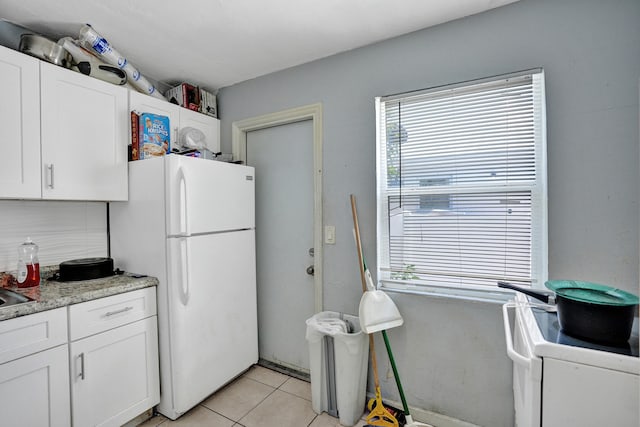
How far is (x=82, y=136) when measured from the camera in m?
1.72

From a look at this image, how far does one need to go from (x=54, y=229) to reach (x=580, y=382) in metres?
2.71

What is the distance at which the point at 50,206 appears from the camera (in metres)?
1.83

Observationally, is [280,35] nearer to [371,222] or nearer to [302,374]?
[371,222]

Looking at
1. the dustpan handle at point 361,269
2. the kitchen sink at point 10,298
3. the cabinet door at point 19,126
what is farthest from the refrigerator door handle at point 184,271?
the dustpan handle at point 361,269

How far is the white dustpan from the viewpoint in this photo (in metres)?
1.64

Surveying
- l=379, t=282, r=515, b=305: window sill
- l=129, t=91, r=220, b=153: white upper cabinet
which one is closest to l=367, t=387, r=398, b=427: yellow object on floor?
l=379, t=282, r=515, b=305: window sill

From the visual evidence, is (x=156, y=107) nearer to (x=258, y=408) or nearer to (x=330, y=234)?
(x=330, y=234)

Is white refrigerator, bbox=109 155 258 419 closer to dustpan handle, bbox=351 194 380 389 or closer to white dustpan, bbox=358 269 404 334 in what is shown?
dustpan handle, bbox=351 194 380 389

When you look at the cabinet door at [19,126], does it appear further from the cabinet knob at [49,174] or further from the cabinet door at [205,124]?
the cabinet door at [205,124]

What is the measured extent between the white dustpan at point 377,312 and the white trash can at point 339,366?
13cm

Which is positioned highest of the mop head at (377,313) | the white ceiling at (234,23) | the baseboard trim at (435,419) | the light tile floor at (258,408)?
the white ceiling at (234,23)

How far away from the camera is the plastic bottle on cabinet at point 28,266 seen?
1556 mm

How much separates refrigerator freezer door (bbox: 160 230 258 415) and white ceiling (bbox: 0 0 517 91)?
1291 millimetres

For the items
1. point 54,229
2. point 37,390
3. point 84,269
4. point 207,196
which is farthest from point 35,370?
point 207,196
